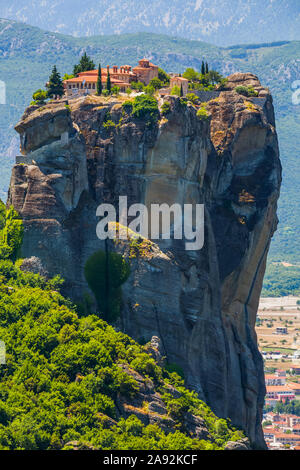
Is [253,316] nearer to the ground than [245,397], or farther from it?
farther from it

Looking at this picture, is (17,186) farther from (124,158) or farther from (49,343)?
(49,343)

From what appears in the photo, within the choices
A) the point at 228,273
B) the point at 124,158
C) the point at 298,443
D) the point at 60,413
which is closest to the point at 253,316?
the point at 228,273

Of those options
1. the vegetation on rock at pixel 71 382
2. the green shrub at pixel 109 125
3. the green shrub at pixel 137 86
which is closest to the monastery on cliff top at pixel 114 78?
the green shrub at pixel 137 86

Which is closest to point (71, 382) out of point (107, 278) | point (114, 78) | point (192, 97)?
point (107, 278)

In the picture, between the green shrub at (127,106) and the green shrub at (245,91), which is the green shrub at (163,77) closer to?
the green shrub at (245,91)

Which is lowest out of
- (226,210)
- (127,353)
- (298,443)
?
(298,443)

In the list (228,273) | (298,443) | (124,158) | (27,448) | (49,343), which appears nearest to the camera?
(27,448)

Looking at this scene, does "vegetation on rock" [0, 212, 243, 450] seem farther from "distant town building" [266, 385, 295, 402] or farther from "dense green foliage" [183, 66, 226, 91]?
"distant town building" [266, 385, 295, 402]
